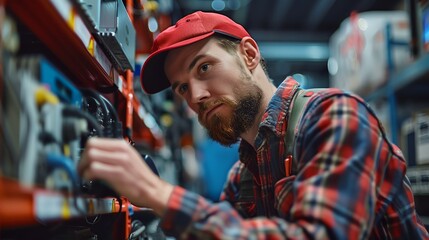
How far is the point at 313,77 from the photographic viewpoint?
1013 centimetres

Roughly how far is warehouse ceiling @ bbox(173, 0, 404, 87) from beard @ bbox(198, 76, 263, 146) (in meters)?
4.58

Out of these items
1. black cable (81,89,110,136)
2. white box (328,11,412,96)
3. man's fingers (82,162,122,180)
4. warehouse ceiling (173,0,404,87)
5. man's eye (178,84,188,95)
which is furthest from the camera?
warehouse ceiling (173,0,404,87)

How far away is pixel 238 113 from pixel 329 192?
587 mm

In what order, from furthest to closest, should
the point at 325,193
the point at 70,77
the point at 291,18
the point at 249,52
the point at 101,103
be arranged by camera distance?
the point at 291,18
the point at 249,52
the point at 70,77
the point at 101,103
the point at 325,193

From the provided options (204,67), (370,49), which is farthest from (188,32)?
(370,49)

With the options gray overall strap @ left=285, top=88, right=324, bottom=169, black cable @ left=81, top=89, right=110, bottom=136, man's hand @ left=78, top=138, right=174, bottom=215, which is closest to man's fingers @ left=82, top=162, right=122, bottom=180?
man's hand @ left=78, top=138, right=174, bottom=215

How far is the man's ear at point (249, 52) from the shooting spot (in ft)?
5.55

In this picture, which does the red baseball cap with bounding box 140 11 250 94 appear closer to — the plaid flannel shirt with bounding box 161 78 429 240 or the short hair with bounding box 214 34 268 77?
the short hair with bounding box 214 34 268 77

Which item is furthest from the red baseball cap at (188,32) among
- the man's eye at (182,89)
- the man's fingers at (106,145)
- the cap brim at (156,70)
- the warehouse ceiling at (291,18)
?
the warehouse ceiling at (291,18)

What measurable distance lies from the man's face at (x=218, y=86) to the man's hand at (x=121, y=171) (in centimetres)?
60

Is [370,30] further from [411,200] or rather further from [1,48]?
[1,48]

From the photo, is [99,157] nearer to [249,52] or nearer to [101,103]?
[101,103]

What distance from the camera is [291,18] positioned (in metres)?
7.19

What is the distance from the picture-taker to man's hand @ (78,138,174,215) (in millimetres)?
940
